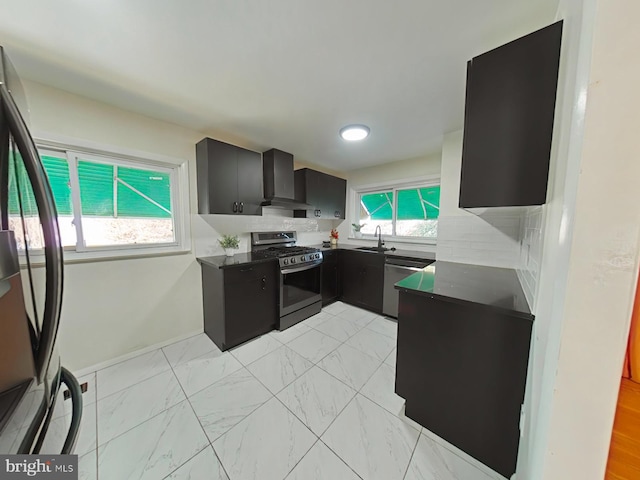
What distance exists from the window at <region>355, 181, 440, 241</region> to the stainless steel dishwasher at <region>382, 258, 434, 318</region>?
698 millimetres

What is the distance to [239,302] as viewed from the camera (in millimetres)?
2186

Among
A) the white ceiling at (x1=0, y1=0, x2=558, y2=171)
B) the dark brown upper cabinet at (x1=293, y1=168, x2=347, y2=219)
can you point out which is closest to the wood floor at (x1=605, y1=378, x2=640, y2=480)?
the white ceiling at (x1=0, y1=0, x2=558, y2=171)

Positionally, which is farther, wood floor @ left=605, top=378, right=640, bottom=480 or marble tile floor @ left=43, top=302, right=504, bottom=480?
marble tile floor @ left=43, top=302, right=504, bottom=480

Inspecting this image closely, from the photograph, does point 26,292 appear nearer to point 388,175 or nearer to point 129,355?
point 129,355

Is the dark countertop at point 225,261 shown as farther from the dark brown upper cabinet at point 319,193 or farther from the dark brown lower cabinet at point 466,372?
the dark brown lower cabinet at point 466,372

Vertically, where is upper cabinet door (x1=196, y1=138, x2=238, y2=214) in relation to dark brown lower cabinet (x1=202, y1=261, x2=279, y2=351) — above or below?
above

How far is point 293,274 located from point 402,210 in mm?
2070

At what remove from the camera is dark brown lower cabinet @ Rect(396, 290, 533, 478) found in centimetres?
106

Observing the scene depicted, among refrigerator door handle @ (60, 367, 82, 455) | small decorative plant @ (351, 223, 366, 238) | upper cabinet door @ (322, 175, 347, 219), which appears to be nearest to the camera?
refrigerator door handle @ (60, 367, 82, 455)

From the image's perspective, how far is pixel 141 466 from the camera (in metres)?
1.15

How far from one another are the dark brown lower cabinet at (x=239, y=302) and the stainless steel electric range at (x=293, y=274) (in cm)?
11

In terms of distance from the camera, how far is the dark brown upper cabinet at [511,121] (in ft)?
2.89

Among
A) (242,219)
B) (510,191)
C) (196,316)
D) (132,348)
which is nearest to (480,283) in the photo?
(510,191)

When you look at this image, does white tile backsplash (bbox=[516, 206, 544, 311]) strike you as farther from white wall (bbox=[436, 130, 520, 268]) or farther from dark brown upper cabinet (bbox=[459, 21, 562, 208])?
white wall (bbox=[436, 130, 520, 268])
